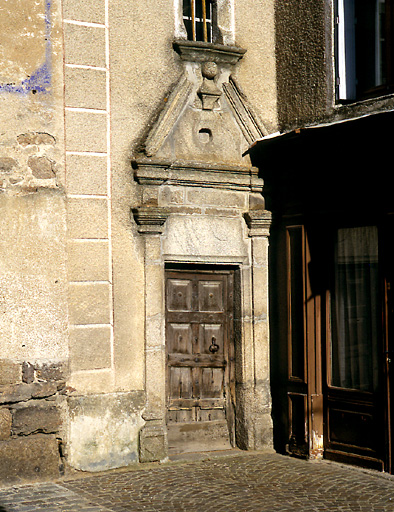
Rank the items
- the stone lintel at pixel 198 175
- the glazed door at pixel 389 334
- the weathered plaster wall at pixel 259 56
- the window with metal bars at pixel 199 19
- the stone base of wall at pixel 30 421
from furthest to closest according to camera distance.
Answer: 1. the weathered plaster wall at pixel 259 56
2. the window with metal bars at pixel 199 19
3. the stone lintel at pixel 198 175
4. the glazed door at pixel 389 334
5. the stone base of wall at pixel 30 421

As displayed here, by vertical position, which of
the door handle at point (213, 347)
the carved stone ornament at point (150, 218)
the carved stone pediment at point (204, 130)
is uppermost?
the carved stone pediment at point (204, 130)

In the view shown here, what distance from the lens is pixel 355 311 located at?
7859 millimetres

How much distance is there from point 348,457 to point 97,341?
9.27ft

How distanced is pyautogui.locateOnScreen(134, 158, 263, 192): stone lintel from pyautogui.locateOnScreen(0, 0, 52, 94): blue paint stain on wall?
120 centimetres

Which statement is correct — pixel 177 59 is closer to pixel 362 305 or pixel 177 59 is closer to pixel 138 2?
pixel 138 2

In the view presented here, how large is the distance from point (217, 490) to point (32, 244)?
286 cm

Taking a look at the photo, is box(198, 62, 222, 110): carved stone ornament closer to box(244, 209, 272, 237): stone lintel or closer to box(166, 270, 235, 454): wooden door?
box(244, 209, 272, 237): stone lintel

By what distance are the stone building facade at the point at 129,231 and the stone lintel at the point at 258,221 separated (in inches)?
0.7

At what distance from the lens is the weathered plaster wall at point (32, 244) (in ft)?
23.2

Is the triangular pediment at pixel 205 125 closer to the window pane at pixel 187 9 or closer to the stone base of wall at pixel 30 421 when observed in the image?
the window pane at pixel 187 9

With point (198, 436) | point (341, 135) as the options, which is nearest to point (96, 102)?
point (341, 135)

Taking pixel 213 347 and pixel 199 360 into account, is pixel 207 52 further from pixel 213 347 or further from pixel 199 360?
pixel 199 360

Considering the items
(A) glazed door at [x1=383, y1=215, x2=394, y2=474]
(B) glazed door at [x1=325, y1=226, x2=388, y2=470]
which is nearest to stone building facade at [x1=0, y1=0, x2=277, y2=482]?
(B) glazed door at [x1=325, y1=226, x2=388, y2=470]

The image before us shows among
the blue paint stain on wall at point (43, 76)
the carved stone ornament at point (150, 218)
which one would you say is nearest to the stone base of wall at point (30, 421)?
the carved stone ornament at point (150, 218)
